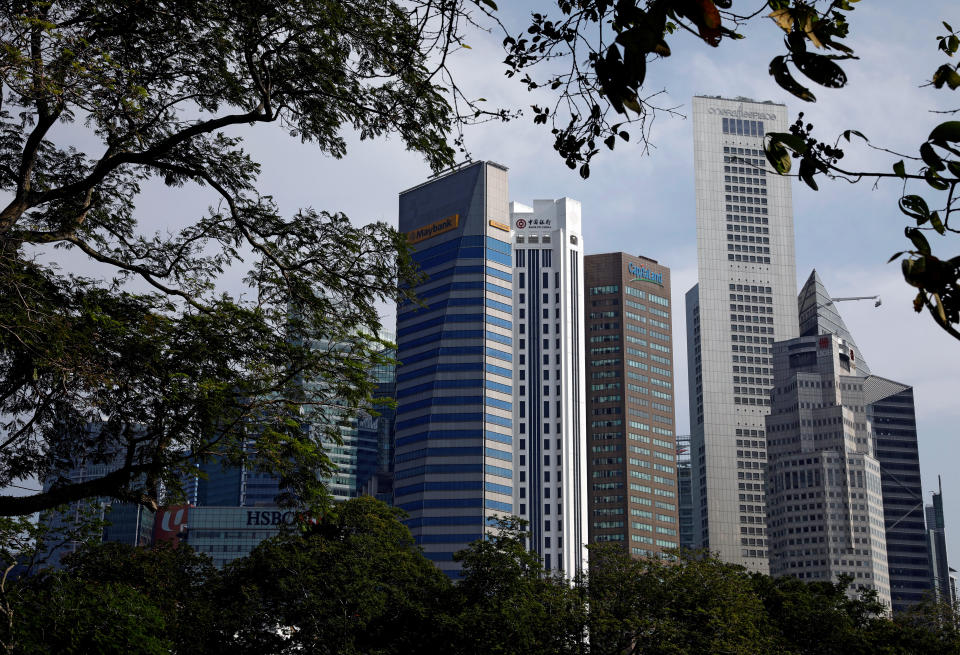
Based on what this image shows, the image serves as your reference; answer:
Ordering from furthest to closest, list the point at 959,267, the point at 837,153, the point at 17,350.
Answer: the point at 17,350
the point at 837,153
the point at 959,267

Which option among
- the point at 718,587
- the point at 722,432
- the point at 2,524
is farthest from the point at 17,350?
the point at 722,432

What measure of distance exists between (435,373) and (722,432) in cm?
6385

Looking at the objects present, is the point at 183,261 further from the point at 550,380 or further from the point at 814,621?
the point at 550,380

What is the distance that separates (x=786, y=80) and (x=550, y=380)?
126517 mm

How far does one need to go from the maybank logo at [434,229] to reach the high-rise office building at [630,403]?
127 ft

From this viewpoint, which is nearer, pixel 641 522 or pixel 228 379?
pixel 228 379

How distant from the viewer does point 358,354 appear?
48.2 feet

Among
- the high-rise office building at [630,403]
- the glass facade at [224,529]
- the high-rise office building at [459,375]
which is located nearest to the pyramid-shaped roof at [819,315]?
the high-rise office building at [630,403]

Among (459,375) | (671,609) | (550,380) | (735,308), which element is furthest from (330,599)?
(735,308)

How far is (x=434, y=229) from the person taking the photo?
125688 millimetres

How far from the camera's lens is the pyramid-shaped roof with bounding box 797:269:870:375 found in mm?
160750

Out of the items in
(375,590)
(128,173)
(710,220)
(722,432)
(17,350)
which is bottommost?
(375,590)

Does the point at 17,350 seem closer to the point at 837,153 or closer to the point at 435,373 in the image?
the point at 837,153

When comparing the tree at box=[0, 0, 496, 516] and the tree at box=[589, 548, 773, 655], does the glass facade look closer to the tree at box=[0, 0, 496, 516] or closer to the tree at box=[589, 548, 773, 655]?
the tree at box=[589, 548, 773, 655]
